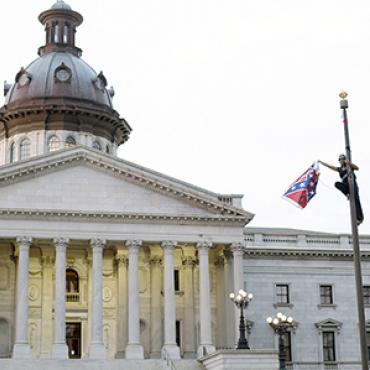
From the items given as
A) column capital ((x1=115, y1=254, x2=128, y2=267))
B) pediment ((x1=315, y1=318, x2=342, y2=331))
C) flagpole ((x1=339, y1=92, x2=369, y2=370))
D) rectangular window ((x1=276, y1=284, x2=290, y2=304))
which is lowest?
flagpole ((x1=339, y1=92, x2=369, y2=370))

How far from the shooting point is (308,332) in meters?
65.1

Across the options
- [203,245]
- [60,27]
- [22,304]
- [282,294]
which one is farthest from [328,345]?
[60,27]

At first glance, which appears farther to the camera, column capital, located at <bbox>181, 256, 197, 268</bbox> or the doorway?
column capital, located at <bbox>181, 256, 197, 268</bbox>

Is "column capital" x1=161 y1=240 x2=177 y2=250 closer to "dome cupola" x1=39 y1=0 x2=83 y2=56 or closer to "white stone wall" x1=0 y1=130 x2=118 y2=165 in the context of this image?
"white stone wall" x1=0 y1=130 x2=118 y2=165

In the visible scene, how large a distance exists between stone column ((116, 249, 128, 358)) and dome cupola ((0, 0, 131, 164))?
15305 mm

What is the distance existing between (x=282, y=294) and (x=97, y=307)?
610 inches

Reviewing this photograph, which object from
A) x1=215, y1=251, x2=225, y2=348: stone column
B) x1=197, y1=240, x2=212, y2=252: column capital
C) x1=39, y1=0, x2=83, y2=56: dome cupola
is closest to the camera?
x1=197, y1=240, x2=212, y2=252: column capital

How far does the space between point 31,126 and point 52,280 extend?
59.2 feet

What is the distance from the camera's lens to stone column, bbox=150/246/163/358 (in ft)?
196

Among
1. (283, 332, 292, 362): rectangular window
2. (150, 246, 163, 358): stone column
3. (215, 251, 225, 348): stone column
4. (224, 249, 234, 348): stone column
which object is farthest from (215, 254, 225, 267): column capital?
(283, 332, 292, 362): rectangular window

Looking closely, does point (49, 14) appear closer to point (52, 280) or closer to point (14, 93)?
point (14, 93)

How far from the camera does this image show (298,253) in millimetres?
65812

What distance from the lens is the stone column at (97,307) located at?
54906 millimetres

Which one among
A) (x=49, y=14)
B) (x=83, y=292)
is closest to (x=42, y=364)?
(x=83, y=292)
